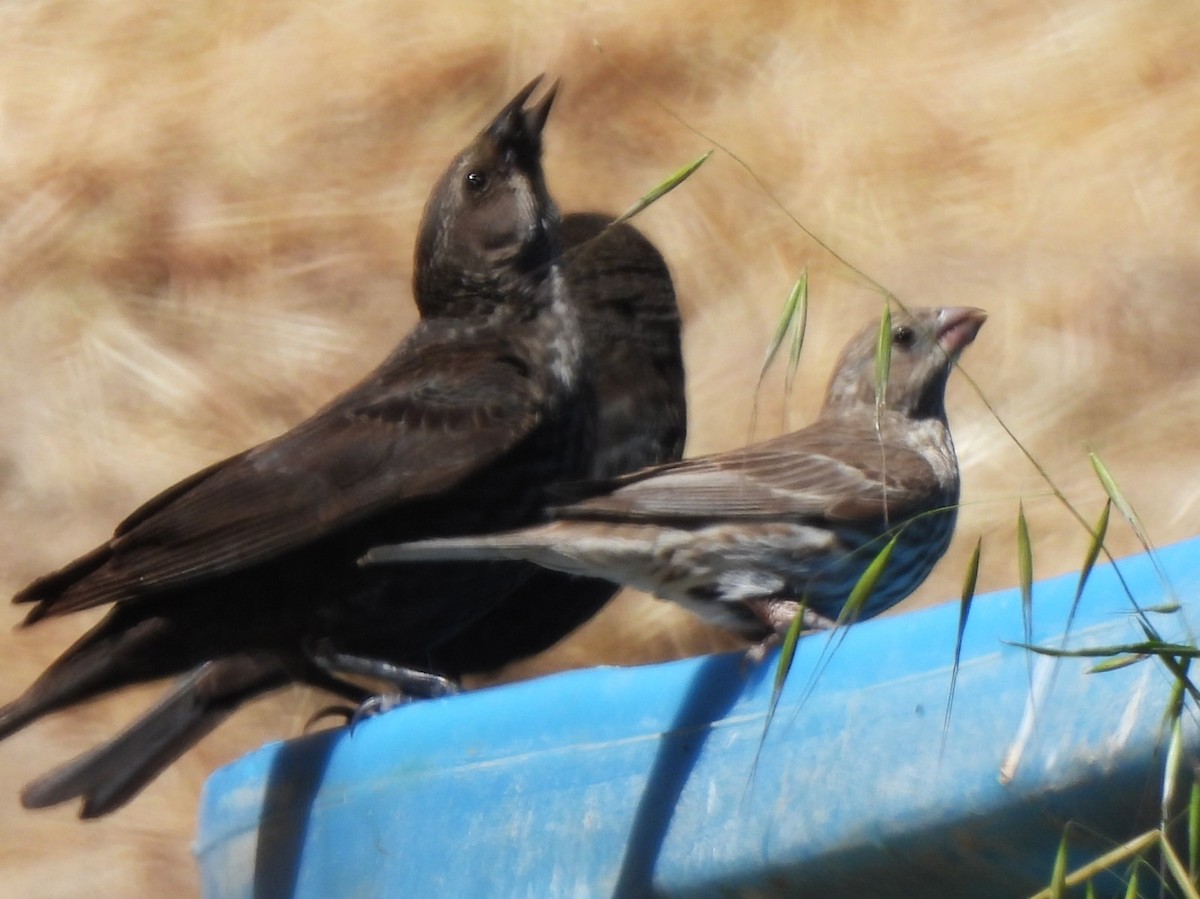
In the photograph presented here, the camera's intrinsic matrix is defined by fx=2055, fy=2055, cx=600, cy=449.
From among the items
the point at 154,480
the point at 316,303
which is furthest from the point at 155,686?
the point at 316,303

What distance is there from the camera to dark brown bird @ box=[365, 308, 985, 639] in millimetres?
2578

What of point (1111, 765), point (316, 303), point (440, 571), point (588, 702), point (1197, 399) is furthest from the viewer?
point (316, 303)

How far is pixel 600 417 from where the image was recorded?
3.60 m

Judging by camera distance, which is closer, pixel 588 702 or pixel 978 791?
pixel 978 791

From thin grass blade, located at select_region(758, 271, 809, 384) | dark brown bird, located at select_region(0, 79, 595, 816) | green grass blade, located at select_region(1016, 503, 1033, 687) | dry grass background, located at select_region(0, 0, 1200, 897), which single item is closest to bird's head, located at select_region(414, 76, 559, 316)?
dark brown bird, located at select_region(0, 79, 595, 816)

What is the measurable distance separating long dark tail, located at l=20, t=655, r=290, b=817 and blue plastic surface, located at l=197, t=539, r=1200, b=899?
0.64 m

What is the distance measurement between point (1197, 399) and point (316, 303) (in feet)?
5.85

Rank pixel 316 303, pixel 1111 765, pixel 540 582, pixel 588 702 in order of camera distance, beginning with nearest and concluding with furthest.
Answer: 1. pixel 1111 765
2. pixel 588 702
3. pixel 540 582
4. pixel 316 303

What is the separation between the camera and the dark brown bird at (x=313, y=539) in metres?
2.93

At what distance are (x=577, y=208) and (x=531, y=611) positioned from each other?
3.92ft

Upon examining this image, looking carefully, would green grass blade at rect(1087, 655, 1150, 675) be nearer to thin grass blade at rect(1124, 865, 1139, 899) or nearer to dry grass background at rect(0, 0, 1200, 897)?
thin grass blade at rect(1124, 865, 1139, 899)

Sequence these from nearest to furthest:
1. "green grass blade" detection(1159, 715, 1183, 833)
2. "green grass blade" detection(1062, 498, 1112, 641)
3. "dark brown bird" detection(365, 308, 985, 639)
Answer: "green grass blade" detection(1159, 715, 1183, 833) → "green grass blade" detection(1062, 498, 1112, 641) → "dark brown bird" detection(365, 308, 985, 639)

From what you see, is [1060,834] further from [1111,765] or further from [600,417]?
[600,417]

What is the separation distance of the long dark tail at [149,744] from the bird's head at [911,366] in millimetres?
989
